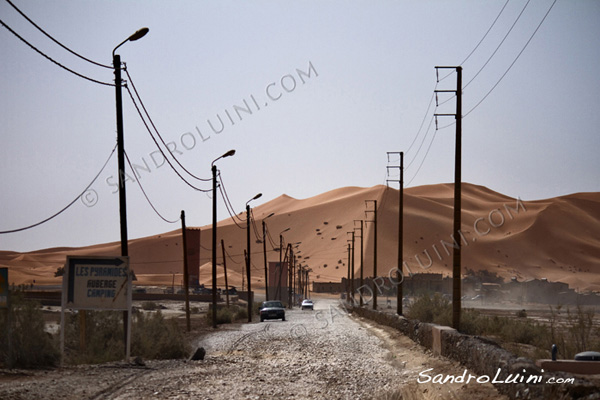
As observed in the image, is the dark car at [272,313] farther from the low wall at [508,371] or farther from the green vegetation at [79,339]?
the low wall at [508,371]

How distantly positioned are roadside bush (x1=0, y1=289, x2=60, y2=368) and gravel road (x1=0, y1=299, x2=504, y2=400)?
0.82 m

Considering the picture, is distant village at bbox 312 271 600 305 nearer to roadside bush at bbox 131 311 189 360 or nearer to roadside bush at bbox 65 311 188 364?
roadside bush at bbox 131 311 189 360

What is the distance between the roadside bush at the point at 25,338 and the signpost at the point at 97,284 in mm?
1235

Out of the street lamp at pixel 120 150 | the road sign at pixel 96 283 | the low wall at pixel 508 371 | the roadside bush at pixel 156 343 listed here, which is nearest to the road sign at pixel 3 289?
the road sign at pixel 96 283

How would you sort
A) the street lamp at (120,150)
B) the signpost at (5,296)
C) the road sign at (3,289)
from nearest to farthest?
1. the signpost at (5,296)
2. the road sign at (3,289)
3. the street lamp at (120,150)

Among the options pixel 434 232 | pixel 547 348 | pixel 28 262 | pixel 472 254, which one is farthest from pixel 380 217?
pixel 547 348

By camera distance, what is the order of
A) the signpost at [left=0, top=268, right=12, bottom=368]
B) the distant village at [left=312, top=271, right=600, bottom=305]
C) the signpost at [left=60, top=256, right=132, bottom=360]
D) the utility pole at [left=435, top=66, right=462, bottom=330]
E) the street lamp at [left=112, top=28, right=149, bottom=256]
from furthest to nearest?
the distant village at [left=312, top=271, right=600, bottom=305], the utility pole at [left=435, top=66, right=462, bottom=330], the street lamp at [left=112, top=28, right=149, bottom=256], the signpost at [left=60, top=256, right=132, bottom=360], the signpost at [left=0, top=268, right=12, bottom=368]

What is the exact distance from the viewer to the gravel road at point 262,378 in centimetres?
1275

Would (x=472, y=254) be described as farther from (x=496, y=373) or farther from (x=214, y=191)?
(x=496, y=373)

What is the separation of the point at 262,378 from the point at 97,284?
19.3 ft

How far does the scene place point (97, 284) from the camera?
1886 cm

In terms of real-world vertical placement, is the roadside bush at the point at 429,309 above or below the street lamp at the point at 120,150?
below

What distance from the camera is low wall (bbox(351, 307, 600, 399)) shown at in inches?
365

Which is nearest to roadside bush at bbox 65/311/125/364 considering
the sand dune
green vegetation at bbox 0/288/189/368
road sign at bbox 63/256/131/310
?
green vegetation at bbox 0/288/189/368
